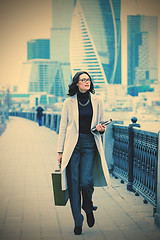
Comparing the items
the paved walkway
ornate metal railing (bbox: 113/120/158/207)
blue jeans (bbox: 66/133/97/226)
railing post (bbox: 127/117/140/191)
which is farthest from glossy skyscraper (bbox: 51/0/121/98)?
blue jeans (bbox: 66/133/97/226)

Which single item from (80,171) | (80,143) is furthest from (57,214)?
(80,143)

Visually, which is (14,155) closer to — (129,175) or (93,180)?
(129,175)

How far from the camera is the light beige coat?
13.2 feet

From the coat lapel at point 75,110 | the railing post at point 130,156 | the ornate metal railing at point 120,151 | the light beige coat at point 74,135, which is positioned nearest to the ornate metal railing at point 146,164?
the railing post at point 130,156

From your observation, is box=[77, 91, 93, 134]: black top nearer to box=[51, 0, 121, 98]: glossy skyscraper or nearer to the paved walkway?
the paved walkway

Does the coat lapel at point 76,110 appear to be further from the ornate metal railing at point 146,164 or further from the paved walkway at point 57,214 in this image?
the paved walkway at point 57,214

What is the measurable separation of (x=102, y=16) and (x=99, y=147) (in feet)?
587

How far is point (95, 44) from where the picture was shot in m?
167

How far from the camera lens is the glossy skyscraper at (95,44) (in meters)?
164

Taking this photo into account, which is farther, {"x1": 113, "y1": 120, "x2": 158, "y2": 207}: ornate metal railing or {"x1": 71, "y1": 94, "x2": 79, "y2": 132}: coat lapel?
{"x1": 113, "y1": 120, "x2": 158, "y2": 207}: ornate metal railing

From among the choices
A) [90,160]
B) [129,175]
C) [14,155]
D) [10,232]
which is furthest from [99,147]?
[14,155]

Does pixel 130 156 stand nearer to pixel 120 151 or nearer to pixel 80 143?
pixel 120 151

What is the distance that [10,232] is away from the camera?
4086 mm

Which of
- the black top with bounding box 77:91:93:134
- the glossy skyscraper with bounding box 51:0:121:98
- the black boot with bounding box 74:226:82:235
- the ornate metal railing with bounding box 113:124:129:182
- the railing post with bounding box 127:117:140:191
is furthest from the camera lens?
the glossy skyscraper with bounding box 51:0:121:98
